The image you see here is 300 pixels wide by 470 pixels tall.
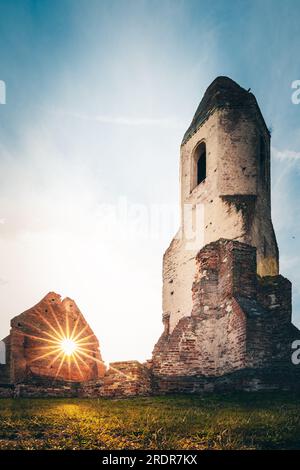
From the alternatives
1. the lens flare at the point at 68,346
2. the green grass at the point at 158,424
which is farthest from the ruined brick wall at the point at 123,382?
the lens flare at the point at 68,346

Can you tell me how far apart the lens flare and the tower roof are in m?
11.4

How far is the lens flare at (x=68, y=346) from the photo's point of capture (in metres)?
20.0

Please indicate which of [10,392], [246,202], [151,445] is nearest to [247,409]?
[151,445]

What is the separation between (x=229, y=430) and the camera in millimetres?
6406

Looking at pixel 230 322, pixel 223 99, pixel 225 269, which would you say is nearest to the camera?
pixel 230 322

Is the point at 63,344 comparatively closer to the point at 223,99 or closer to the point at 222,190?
the point at 222,190

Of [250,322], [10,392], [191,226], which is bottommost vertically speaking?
[10,392]

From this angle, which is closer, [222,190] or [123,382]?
[123,382]

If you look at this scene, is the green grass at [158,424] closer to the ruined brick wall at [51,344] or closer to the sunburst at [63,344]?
the ruined brick wall at [51,344]

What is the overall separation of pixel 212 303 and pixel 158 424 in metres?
6.20

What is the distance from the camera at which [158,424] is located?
7.04 meters

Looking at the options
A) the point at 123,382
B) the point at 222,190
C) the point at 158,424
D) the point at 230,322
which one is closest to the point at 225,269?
the point at 230,322
